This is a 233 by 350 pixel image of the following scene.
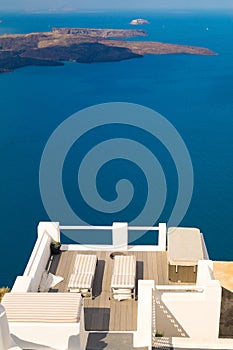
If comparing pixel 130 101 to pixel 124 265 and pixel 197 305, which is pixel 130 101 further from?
pixel 197 305

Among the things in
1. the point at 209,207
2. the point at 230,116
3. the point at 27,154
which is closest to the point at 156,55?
the point at 230,116

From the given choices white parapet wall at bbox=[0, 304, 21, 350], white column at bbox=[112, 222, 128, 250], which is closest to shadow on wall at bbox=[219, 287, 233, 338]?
white column at bbox=[112, 222, 128, 250]

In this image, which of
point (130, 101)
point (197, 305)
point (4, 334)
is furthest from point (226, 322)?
point (130, 101)

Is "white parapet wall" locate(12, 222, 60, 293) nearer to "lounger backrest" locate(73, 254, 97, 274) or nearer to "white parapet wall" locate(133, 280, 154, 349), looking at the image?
"lounger backrest" locate(73, 254, 97, 274)

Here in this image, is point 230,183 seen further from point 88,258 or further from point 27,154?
point 88,258

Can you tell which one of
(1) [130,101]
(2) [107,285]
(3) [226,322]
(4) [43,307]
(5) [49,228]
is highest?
(1) [130,101]

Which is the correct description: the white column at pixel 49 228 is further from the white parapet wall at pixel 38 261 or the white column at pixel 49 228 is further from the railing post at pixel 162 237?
the railing post at pixel 162 237

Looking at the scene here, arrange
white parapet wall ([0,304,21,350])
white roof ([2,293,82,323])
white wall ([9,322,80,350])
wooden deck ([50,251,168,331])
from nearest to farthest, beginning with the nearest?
white parapet wall ([0,304,21,350])
white wall ([9,322,80,350])
white roof ([2,293,82,323])
wooden deck ([50,251,168,331])
